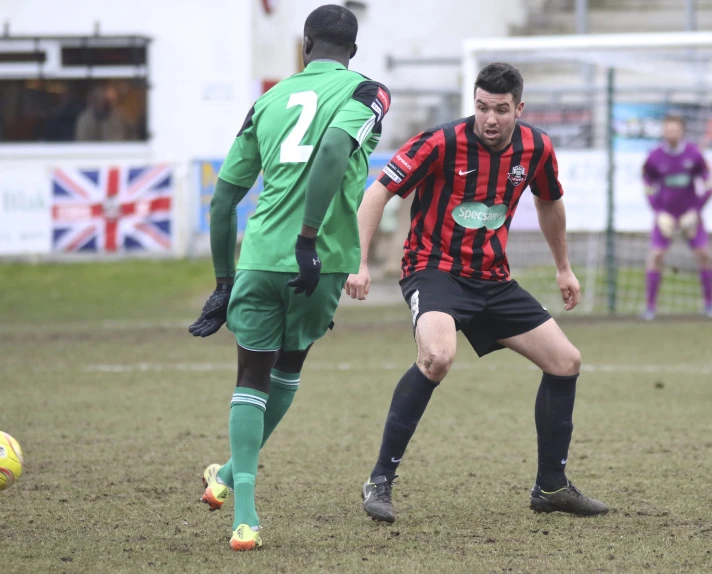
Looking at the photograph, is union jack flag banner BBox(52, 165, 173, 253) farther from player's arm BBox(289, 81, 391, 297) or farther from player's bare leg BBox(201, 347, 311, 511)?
player's arm BBox(289, 81, 391, 297)

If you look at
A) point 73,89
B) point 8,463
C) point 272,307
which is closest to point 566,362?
point 272,307

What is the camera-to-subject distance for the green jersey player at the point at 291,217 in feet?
14.2

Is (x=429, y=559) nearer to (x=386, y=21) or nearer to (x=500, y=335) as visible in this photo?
(x=500, y=335)

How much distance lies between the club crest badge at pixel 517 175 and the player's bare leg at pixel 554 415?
0.61 m

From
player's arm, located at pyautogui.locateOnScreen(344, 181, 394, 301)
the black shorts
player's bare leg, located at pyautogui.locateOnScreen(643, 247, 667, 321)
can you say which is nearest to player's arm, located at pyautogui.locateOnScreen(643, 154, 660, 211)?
player's bare leg, located at pyautogui.locateOnScreen(643, 247, 667, 321)

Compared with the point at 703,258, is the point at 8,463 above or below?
above

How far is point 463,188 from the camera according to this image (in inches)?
198

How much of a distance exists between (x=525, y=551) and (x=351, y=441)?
2.44m

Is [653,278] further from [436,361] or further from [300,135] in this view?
[300,135]

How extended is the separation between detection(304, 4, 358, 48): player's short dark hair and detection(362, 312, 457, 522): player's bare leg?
1165 millimetres

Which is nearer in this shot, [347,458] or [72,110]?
[347,458]

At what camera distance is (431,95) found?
19.5 meters

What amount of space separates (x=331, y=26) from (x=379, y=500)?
1.90 metres

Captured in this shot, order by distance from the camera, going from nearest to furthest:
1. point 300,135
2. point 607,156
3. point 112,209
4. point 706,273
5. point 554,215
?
1. point 300,135
2. point 554,215
3. point 706,273
4. point 607,156
5. point 112,209
